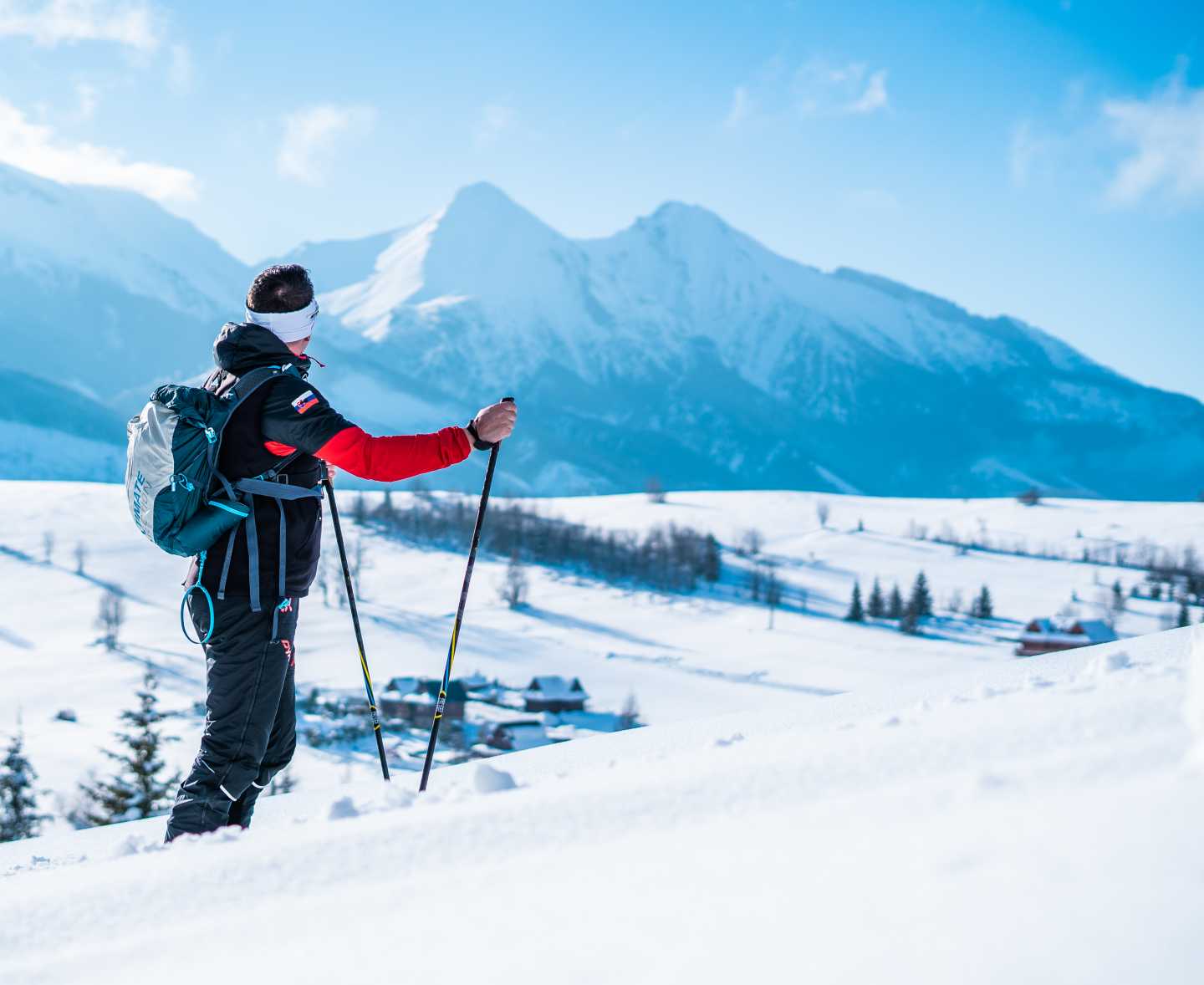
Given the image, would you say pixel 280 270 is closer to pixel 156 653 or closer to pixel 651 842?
pixel 651 842

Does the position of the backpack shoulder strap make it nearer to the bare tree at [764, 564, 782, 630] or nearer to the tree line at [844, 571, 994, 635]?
the bare tree at [764, 564, 782, 630]

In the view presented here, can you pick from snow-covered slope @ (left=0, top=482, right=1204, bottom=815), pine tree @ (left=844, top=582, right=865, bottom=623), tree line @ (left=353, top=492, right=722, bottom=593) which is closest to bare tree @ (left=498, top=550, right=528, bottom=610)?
snow-covered slope @ (left=0, top=482, right=1204, bottom=815)

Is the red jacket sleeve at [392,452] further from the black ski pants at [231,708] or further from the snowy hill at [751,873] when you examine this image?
the snowy hill at [751,873]

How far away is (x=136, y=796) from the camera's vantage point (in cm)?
1711

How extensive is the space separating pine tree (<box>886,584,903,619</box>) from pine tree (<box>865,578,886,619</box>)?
43 centimetres

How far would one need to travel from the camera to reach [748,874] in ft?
6.13

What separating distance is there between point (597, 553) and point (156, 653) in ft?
159

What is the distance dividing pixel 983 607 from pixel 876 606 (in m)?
10.2

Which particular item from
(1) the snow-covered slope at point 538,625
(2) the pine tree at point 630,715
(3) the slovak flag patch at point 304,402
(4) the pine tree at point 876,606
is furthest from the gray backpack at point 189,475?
(4) the pine tree at point 876,606

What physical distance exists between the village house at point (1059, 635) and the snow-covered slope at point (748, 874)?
69.3 metres

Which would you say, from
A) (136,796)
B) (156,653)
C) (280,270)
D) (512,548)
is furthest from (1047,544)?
(280,270)

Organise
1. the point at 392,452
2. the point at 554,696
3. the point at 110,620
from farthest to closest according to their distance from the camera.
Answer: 1. the point at 110,620
2. the point at 554,696
3. the point at 392,452

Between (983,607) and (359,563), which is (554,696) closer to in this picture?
(359,563)

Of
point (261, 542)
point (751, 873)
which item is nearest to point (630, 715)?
point (261, 542)
